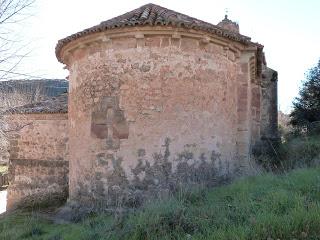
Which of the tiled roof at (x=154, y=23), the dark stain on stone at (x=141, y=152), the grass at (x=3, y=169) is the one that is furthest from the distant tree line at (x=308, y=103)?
the grass at (x=3, y=169)

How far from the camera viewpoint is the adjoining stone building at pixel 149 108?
8562mm

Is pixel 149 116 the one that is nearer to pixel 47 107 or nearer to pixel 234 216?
pixel 234 216

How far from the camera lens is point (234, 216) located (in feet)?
18.0

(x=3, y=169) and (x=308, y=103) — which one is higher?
(x=308, y=103)

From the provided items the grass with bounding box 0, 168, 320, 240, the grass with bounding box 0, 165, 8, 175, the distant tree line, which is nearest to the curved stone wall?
the grass with bounding box 0, 168, 320, 240

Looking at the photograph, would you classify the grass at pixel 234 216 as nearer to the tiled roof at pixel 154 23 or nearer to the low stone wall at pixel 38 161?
the tiled roof at pixel 154 23

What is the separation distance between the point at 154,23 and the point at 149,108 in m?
1.84

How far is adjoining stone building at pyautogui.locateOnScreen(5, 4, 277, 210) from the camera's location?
8.56m

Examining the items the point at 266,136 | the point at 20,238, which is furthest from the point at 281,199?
the point at 266,136

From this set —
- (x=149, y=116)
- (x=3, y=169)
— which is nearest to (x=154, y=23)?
(x=149, y=116)

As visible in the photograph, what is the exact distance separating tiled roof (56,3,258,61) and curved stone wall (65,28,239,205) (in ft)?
0.81

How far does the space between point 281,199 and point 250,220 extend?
83 centimetres

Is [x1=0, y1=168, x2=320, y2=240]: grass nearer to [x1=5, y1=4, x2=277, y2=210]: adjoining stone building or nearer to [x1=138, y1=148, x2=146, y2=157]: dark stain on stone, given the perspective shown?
[x1=5, y1=4, x2=277, y2=210]: adjoining stone building

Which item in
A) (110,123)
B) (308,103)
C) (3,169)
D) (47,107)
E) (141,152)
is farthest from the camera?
(3,169)
